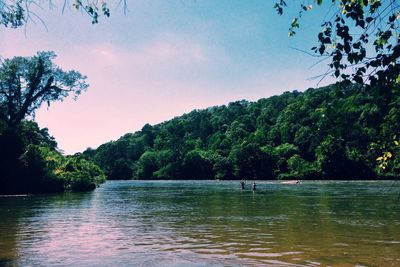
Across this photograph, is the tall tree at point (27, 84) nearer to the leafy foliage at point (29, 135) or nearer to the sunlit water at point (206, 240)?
the leafy foliage at point (29, 135)

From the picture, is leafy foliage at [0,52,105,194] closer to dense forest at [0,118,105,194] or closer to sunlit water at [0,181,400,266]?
dense forest at [0,118,105,194]

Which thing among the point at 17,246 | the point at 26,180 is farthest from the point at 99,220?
the point at 26,180

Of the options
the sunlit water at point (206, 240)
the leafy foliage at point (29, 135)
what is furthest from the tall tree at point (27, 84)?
the sunlit water at point (206, 240)

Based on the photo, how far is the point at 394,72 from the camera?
18.4 ft

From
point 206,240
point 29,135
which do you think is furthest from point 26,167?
point 206,240

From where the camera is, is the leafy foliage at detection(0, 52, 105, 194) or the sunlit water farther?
the leafy foliage at detection(0, 52, 105, 194)

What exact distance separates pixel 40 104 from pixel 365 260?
65675 millimetres

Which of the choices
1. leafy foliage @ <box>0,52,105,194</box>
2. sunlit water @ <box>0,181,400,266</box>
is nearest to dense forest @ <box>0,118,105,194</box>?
leafy foliage @ <box>0,52,105,194</box>

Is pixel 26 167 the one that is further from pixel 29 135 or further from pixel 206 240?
pixel 206 240

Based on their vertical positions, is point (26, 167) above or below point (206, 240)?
above

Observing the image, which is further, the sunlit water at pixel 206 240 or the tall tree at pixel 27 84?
the tall tree at pixel 27 84

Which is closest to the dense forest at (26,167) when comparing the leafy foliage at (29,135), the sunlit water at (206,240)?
the leafy foliage at (29,135)

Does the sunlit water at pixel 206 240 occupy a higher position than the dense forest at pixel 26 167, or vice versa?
the dense forest at pixel 26 167

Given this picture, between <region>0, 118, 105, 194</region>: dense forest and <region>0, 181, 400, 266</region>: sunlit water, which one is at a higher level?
<region>0, 118, 105, 194</region>: dense forest
